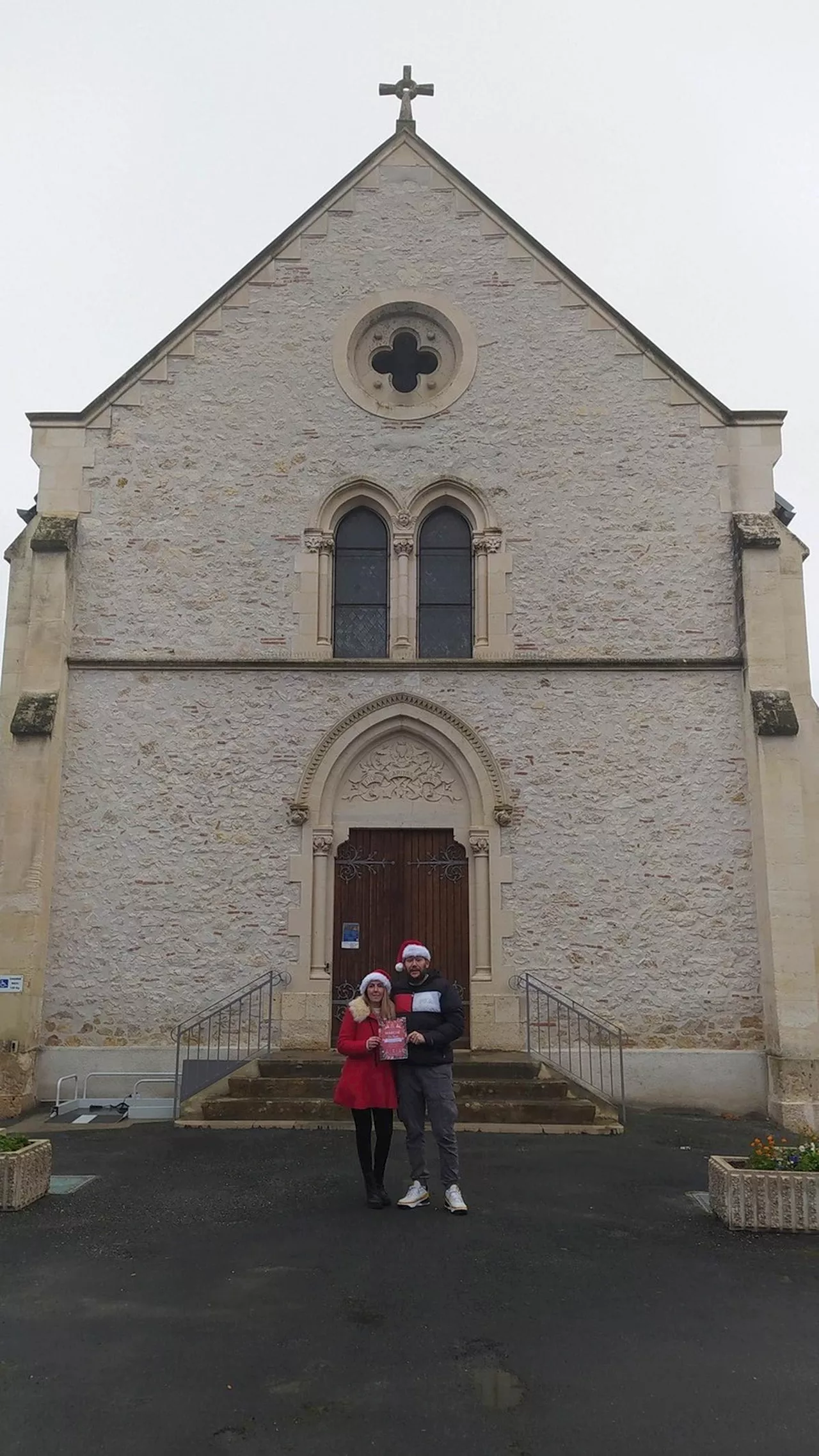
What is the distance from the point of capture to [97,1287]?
5.48 m

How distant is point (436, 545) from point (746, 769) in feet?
16.0

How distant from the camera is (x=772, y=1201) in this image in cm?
667

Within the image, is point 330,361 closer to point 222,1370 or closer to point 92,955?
point 92,955

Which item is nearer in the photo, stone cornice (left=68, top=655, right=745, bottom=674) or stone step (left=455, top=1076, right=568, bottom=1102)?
stone step (left=455, top=1076, right=568, bottom=1102)

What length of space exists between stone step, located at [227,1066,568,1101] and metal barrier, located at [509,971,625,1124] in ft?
2.94

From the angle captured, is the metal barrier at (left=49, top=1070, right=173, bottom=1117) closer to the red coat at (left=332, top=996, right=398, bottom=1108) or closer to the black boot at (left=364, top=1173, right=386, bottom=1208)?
the black boot at (left=364, top=1173, right=386, bottom=1208)

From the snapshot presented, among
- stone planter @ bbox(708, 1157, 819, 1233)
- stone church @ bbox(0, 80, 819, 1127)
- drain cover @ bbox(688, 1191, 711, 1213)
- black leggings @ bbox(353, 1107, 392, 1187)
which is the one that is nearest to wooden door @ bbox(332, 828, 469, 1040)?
stone church @ bbox(0, 80, 819, 1127)

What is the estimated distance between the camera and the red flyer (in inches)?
265

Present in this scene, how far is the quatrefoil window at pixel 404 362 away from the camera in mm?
13758

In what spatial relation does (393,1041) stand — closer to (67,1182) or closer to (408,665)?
(67,1182)

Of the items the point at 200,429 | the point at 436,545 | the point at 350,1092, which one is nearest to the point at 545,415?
the point at 436,545

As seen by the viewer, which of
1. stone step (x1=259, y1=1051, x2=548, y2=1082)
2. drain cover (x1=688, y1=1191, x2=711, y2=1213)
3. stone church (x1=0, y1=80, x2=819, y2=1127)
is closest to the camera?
drain cover (x1=688, y1=1191, x2=711, y2=1213)

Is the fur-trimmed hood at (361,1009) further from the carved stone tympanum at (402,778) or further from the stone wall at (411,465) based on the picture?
the stone wall at (411,465)

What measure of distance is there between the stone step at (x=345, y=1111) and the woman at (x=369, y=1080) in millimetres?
2928
